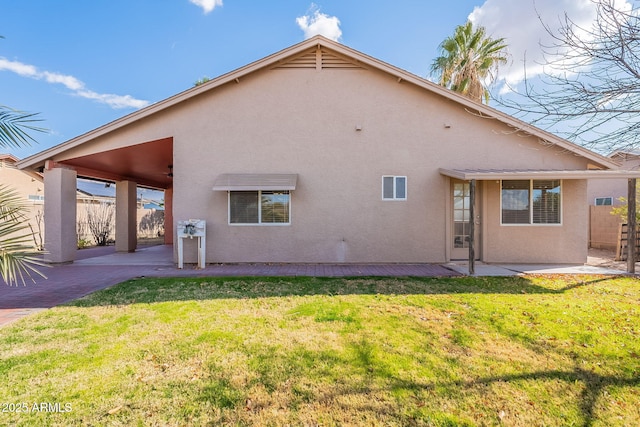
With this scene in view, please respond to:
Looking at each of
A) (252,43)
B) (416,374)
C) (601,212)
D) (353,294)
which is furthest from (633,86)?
(601,212)

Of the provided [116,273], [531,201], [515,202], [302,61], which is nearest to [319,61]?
[302,61]

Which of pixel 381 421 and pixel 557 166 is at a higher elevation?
pixel 557 166

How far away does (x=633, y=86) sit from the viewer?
377cm

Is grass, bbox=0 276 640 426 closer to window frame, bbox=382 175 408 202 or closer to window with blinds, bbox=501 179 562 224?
window with blinds, bbox=501 179 562 224

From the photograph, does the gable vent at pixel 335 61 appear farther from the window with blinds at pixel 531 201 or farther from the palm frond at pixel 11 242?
the palm frond at pixel 11 242

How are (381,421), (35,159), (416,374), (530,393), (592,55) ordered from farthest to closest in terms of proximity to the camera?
(35,159) < (592,55) < (416,374) < (530,393) < (381,421)

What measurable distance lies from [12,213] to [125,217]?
45.4 ft

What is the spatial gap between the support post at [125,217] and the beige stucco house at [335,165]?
3.89 metres

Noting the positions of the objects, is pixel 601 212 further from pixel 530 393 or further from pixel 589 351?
pixel 530 393

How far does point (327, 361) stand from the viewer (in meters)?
3.78

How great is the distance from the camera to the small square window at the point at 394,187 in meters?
10.6

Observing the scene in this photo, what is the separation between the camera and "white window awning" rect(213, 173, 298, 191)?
9914mm

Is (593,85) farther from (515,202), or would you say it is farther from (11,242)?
(515,202)

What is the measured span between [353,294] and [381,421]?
401cm
